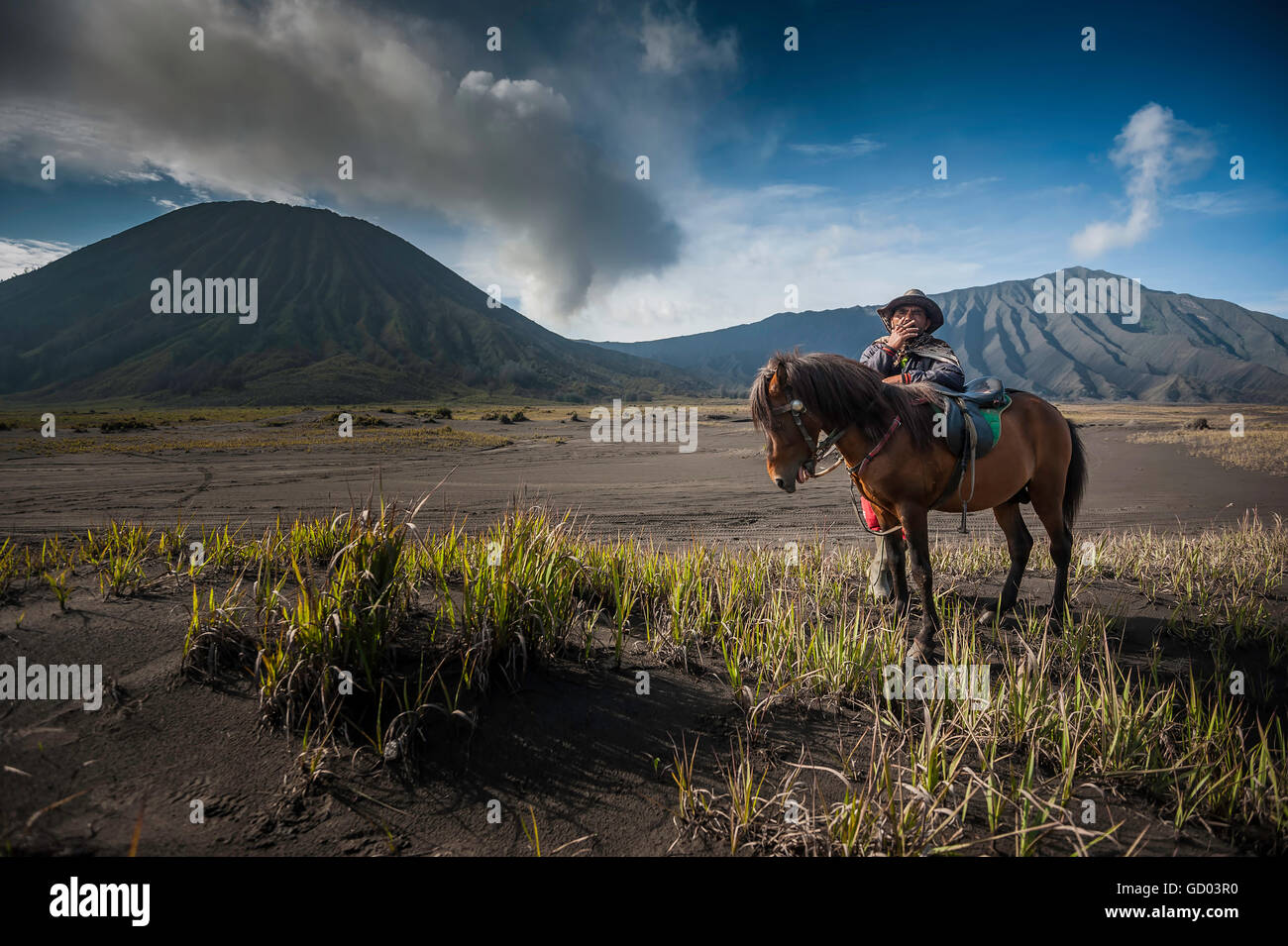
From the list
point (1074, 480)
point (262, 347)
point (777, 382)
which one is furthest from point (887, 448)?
point (262, 347)

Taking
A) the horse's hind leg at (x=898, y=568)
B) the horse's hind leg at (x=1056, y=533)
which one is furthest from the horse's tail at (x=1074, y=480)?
the horse's hind leg at (x=898, y=568)

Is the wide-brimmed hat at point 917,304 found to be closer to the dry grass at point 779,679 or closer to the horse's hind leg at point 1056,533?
the horse's hind leg at point 1056,533

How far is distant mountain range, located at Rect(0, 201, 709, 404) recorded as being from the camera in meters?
109

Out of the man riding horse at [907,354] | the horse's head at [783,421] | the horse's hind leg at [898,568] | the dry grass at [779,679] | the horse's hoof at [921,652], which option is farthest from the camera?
the man riding horse at [907,354]

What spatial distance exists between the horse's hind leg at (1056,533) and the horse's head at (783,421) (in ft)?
8.44

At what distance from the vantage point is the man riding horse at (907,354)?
15.9 feet

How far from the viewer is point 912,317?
5.06 m

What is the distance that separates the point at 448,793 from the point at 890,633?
282 cm

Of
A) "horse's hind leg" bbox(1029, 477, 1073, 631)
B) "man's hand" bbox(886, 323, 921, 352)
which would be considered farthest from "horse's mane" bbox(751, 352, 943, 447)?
"horse's hind leg" bbox(1029, 477, 1073, 631)

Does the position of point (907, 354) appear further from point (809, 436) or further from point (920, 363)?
point (809, 436)

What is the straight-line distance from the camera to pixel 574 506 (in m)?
12.4

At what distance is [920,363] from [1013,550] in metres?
1.86

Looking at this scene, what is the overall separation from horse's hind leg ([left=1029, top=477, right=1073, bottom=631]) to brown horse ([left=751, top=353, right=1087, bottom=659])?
0.02 meters

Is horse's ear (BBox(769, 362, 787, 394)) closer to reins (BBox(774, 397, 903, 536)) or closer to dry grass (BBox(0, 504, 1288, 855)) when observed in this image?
reins (BBox(774, 397, 903, 536))
